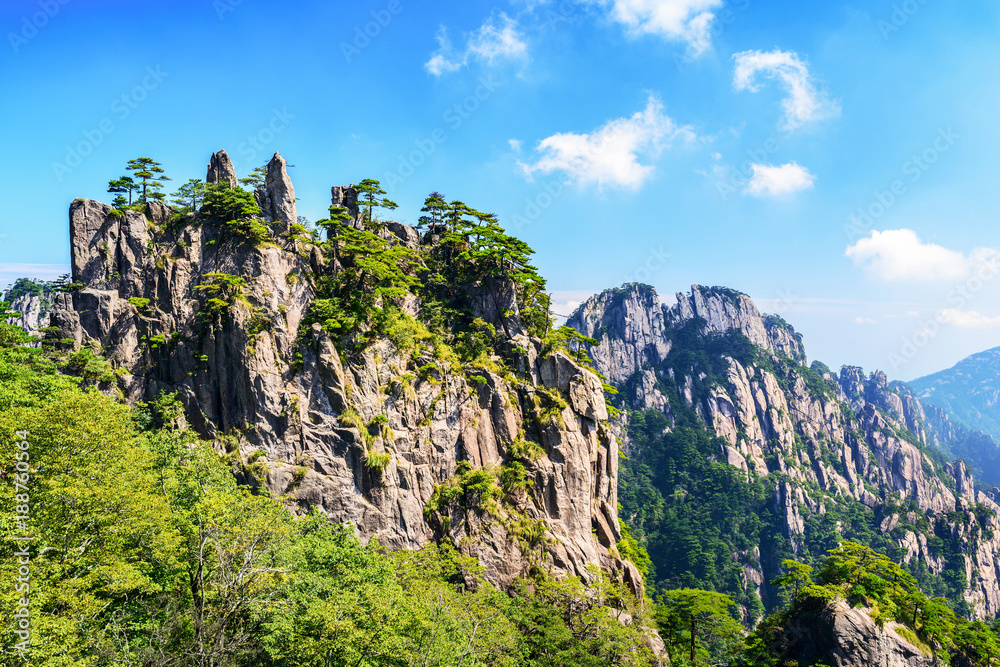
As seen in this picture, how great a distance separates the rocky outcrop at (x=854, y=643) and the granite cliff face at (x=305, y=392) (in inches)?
550

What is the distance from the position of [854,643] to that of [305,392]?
46383mm

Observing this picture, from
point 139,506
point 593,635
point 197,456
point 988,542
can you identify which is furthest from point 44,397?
point 988,542

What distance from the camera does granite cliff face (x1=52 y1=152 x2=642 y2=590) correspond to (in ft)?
122

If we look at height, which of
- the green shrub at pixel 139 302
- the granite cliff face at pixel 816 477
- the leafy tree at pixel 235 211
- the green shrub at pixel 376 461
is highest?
the leafy tree at pixel 235 211

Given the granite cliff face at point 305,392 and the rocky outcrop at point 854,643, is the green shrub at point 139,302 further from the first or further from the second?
the rocky outcrop at point 854,643

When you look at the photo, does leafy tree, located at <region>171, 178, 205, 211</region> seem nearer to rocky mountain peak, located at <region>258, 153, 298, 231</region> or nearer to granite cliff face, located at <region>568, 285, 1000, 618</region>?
rocky mountain peak, located at <region>258, 153, 298, 231</region>

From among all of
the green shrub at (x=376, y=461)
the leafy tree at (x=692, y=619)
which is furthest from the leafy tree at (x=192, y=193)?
the leafy tree at (x=692, y=619)

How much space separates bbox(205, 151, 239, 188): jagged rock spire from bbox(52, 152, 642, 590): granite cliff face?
0.15 metres

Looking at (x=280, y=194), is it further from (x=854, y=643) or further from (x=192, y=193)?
(x=854, y=643)

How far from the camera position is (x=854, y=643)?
124 feet

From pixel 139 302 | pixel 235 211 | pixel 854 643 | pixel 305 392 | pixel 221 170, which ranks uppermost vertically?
pixel 221 170

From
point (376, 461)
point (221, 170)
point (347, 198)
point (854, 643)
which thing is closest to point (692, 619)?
point (854, 643)

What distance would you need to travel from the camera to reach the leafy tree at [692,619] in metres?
43.1

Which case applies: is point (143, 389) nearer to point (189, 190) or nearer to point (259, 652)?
point (189, 190)
